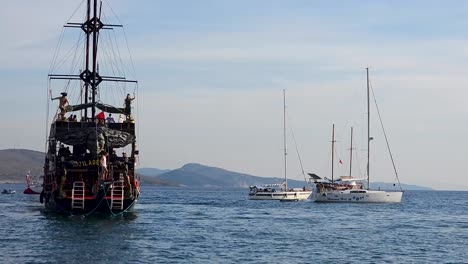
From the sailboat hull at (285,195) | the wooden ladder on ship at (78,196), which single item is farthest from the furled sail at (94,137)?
the sailboat hull at (285,195)

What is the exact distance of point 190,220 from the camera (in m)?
77.5

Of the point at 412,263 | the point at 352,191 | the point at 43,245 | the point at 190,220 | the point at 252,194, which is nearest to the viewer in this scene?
the point at 412,263

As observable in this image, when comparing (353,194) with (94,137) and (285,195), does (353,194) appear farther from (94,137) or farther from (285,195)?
(94,137)

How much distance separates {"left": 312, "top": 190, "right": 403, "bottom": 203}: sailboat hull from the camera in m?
113

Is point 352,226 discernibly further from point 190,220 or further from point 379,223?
point 190,220

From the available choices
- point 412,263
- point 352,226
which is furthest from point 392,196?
point 412,263

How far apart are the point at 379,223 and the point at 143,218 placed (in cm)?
2117

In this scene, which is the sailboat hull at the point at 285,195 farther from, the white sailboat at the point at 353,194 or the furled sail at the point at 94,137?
the furled sail at the point at 94,137

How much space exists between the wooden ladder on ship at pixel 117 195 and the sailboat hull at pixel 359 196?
1990 inches

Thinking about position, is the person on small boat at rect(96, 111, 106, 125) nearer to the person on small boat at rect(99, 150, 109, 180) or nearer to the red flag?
the red flag

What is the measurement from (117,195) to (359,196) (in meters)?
51.1

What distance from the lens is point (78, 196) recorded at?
228 ft

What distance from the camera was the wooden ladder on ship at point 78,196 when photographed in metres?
69.0

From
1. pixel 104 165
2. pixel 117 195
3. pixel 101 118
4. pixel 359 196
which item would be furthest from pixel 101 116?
pixel 359 196
